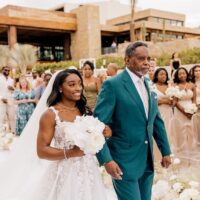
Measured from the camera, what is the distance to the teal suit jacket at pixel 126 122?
290cm

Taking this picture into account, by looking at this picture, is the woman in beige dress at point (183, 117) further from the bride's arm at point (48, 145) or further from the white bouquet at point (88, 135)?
the white bouquet at point (88, 135)

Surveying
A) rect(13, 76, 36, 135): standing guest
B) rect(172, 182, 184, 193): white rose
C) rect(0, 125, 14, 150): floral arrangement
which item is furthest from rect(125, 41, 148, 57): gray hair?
rect(13, 76, 36, 135): standing guest

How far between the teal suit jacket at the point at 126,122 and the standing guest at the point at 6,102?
742cm

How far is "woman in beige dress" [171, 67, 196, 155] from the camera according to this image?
6.59 metres

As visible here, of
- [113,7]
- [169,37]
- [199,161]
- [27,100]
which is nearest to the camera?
[199,161]

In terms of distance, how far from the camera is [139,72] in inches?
117

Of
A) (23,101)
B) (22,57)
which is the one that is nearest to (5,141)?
(23,101)

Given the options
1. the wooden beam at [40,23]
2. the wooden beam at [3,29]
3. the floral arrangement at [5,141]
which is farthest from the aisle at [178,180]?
the wooden beam at [3,29]

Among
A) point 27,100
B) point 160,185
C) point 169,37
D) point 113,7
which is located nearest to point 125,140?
point 160,185

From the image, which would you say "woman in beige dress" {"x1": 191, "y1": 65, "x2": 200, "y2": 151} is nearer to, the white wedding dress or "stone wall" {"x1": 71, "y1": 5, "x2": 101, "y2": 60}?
the white wedding dress

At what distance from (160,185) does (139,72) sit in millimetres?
1317

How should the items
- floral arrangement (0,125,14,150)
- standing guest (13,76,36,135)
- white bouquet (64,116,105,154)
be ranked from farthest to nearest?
standing guest (13,76,36,135) → floral arrangement (0,125,14,150) → white bouquet (64,116,105,154)

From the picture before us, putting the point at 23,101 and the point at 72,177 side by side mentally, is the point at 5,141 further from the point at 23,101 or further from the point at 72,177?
the point at 72,177

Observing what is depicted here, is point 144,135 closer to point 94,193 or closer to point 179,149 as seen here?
point 94,193
